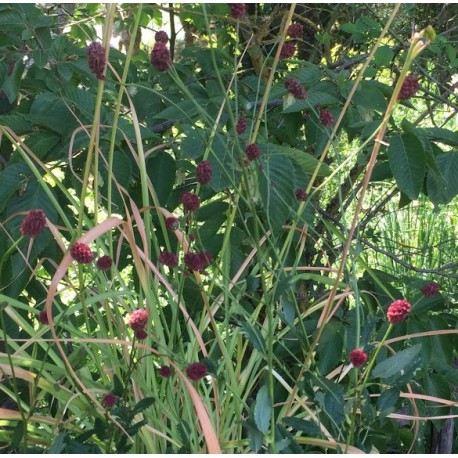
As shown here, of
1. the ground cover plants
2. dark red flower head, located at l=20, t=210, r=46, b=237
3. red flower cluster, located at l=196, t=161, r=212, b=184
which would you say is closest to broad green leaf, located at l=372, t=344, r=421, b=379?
the ground cover plants

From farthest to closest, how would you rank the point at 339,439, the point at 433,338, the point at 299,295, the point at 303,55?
the point at 303,55, the point at 299,295, the point at 433,338, the point at 339,439

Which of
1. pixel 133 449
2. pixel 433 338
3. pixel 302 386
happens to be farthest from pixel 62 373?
pixel 433 338

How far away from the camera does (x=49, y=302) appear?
0.97 m

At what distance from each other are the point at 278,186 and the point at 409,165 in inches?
10.8

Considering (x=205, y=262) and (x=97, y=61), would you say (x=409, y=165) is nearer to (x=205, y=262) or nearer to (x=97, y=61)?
(x=205, y=262)

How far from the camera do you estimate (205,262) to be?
1.02 m

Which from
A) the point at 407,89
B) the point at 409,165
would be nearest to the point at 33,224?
the point at 407,89

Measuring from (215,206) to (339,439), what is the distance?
1.87ft

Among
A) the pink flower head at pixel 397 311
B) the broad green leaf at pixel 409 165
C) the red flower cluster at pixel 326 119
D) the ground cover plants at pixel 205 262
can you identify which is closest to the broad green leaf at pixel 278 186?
the ground cover plants at pixel 205 262

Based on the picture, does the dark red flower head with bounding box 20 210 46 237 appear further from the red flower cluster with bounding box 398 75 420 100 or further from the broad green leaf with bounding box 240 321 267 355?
Answer: the red flower cluster with bounding box 398 75 420 100

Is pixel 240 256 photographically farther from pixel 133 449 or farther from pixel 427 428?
pixel 427 428

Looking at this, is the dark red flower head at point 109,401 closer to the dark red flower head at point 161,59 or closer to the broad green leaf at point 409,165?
the dark red flower head at point 161,59

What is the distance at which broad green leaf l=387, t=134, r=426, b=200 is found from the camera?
134 centimetres

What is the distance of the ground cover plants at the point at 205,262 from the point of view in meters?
1.00
